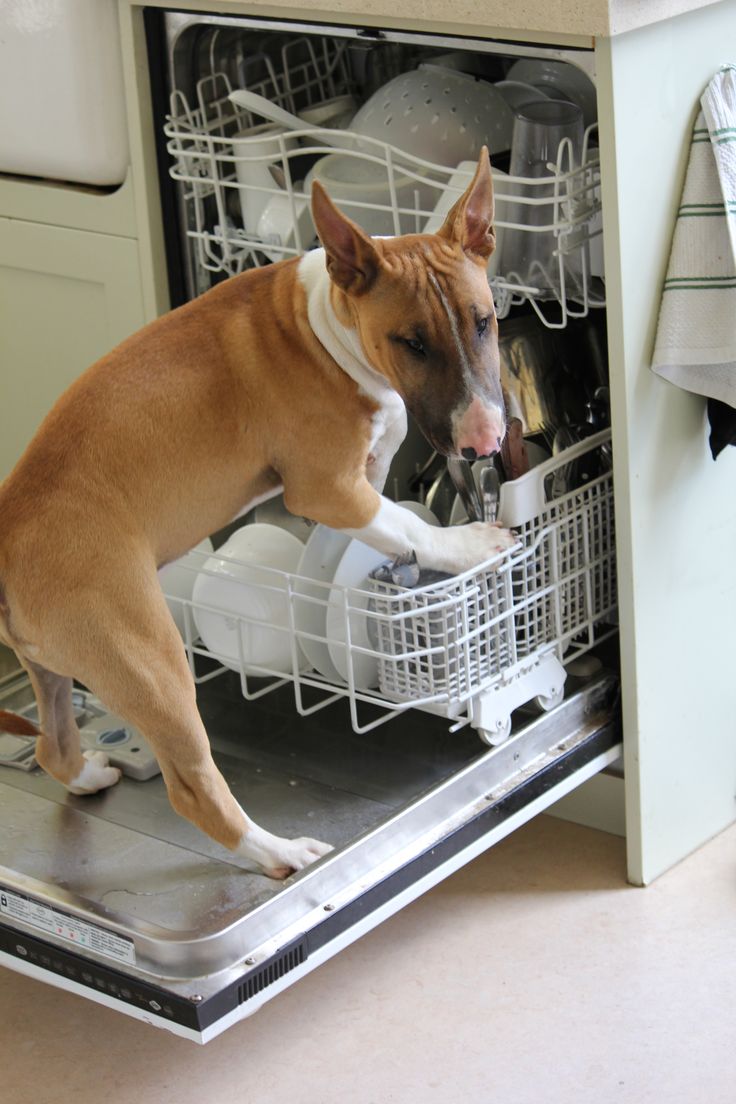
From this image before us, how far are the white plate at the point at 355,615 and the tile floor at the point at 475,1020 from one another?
11.4 inches

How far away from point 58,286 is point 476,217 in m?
0.72

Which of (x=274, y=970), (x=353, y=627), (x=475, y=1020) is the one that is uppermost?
(x=353, y=627)

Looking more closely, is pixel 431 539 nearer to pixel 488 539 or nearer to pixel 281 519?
pixel 488 539

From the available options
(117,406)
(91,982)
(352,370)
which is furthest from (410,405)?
(91,982)

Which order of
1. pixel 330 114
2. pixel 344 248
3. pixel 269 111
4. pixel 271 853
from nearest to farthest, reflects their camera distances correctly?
pixel 344 248 < pixel 271 853 < pixel 269 111 < pixel 330 114

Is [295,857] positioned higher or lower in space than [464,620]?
lower

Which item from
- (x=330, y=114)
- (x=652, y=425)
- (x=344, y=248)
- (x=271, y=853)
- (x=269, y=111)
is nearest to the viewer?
(x=344, y=248)

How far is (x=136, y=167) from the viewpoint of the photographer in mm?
1769

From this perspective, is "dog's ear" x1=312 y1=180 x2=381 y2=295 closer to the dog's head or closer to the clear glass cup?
the dog's head

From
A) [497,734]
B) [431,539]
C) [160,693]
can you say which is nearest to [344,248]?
[431,539]

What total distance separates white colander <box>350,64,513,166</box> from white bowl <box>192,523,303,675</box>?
0.43 metres

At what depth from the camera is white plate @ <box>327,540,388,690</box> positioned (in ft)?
5.18

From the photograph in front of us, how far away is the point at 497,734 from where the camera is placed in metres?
1.58

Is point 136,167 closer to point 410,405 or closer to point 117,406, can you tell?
point 117,406
